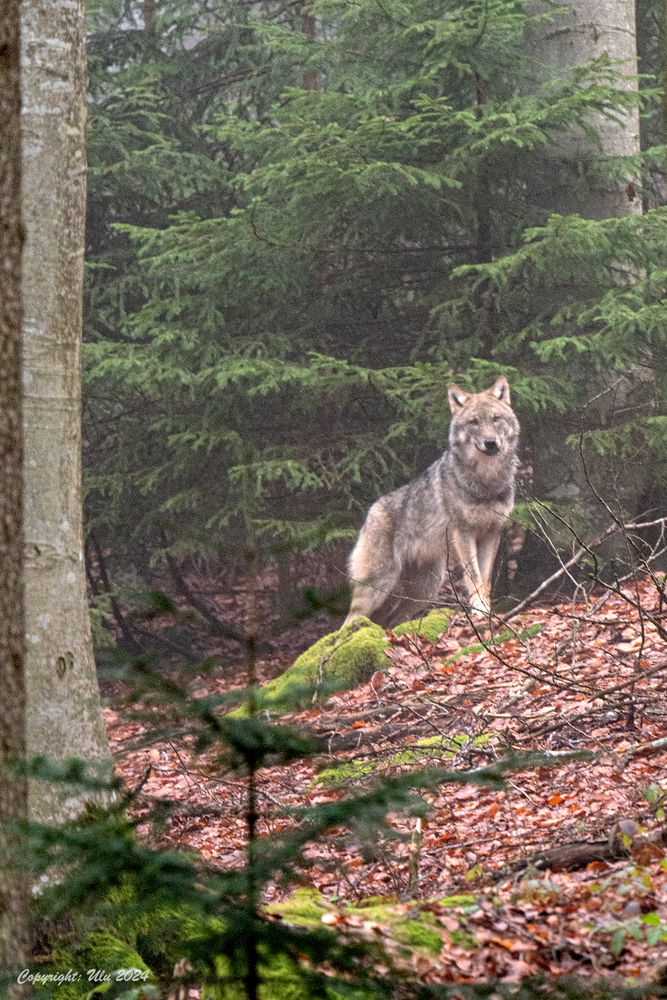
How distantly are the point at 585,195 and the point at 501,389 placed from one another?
3620 mm

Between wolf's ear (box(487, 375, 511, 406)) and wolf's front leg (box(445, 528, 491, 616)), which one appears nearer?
wolf's ear (box(487, 375, 511, 406))

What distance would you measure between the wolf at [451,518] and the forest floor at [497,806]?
6.87 feet

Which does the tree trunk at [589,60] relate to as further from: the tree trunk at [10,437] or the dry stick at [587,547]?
the tree trunk at [10,437]

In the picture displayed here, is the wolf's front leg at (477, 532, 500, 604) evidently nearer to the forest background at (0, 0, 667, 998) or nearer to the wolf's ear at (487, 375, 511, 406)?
the forest background at (0, 0, 667, 998)

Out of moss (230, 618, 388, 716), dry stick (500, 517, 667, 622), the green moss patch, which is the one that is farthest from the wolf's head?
the green moss patch

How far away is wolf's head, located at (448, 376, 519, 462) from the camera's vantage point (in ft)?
38.9

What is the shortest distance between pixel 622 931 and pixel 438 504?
8373mm

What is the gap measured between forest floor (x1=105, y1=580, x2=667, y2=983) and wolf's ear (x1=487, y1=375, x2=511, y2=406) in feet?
8.68

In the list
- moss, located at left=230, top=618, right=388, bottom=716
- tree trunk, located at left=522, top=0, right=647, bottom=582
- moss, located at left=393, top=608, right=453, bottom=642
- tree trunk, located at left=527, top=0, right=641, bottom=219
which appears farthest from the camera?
tree trunk, located at left=527, top=0, right=641, bottom=219

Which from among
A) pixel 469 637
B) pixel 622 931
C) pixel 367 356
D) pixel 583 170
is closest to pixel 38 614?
pixel 622 931

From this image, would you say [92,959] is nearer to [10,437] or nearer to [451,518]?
[10,437]

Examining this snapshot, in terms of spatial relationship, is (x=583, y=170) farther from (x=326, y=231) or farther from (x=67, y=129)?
(x=67, y=129)

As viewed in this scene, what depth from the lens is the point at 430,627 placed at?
11.1 metres

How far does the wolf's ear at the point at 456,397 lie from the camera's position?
1180 centimetres
